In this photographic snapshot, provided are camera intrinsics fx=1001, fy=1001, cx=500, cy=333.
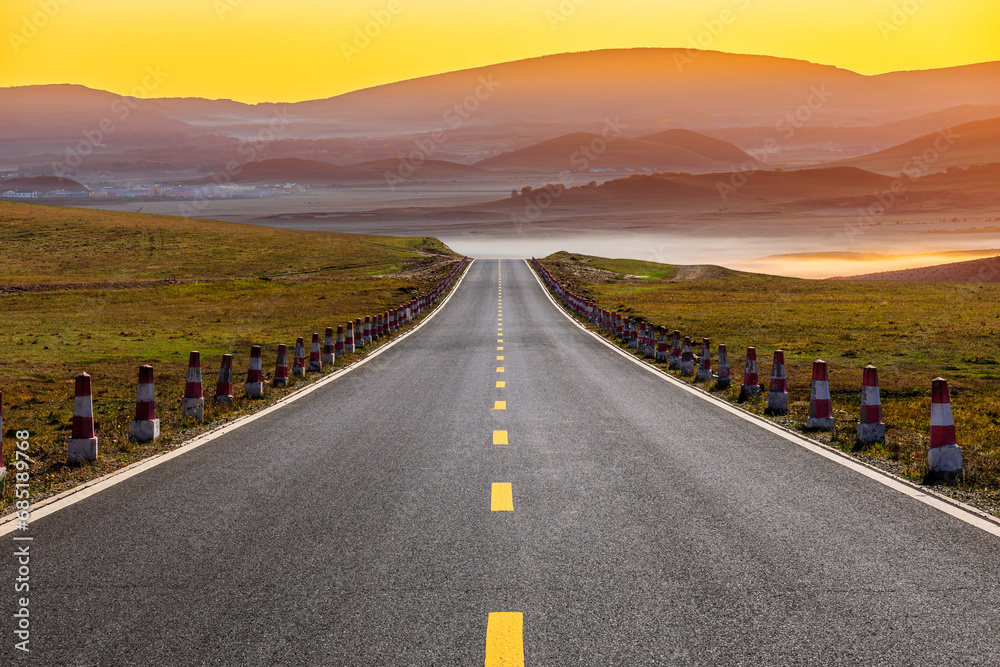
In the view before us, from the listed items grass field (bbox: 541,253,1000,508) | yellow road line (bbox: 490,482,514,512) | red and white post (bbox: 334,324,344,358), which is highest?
yellow road line (bbox: 490,482,514,512)

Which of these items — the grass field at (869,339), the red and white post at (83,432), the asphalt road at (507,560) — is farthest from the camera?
Result: the grass field at (869,339)

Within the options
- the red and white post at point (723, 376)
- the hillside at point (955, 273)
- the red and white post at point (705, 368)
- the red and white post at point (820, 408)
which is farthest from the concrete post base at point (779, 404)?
the hillside at point (955, 273)

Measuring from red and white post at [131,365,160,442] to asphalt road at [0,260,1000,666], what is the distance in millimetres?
847

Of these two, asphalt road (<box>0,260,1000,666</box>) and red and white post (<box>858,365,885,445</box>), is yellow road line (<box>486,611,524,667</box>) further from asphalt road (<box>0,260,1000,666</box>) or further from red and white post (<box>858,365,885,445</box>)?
red and white post (<box>858,365,885,445</box>)

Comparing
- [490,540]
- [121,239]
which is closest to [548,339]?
[490,540]

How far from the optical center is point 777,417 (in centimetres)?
1532

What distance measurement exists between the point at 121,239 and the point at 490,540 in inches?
4358

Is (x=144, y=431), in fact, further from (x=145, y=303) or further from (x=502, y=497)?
(x=145, y=303)

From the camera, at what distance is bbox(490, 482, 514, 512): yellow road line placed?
28.6 feet

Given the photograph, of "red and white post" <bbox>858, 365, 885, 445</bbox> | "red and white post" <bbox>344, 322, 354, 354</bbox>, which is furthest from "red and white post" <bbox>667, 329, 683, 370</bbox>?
"red and white post" <bbox>858, 365, 885, 445</bbox>

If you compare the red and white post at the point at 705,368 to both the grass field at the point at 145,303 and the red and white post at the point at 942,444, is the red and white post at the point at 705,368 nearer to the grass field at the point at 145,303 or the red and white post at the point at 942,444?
the grass field at the point at 145,303

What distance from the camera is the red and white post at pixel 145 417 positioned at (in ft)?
40.8

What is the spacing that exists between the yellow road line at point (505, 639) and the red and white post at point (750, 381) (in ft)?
38.2

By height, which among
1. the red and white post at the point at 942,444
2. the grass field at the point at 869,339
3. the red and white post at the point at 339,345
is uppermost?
the red and white post at the point at 942,444
